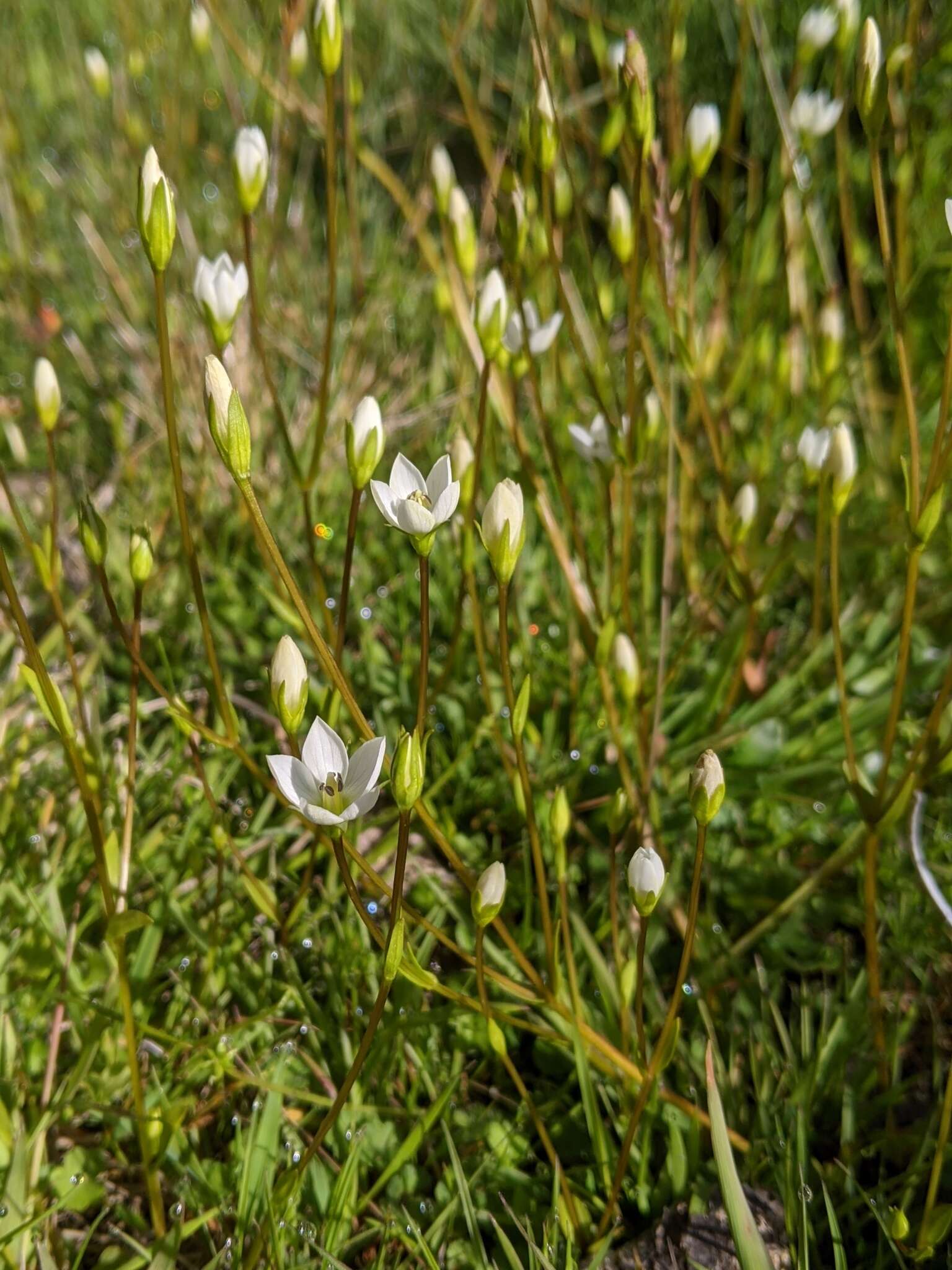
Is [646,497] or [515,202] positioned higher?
[515,202]

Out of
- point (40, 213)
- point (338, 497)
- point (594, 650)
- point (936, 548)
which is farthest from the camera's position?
point (40, 213)

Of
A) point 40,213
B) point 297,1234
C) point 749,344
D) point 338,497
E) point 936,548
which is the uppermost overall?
point 40,213

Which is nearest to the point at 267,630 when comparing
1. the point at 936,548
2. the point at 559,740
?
the point at 559,740

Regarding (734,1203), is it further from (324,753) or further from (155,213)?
(155,213)

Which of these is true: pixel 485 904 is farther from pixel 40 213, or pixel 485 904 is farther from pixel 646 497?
pixel 40 213

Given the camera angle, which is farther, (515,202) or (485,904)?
(515,202)

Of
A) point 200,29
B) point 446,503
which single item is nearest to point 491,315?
point 446,503

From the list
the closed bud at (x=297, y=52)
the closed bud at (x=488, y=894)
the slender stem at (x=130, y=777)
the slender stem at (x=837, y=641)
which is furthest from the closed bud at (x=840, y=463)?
the closed bud at (x=297, y=52)

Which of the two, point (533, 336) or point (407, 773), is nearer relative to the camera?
point (407, 773)
